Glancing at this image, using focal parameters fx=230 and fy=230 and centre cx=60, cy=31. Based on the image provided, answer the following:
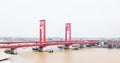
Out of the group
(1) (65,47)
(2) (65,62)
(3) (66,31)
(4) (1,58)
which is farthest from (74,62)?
(3) (66,31)

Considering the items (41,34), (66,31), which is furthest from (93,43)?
(41,34)

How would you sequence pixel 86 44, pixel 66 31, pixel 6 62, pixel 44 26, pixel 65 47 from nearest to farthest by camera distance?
pixel 6 62 < pixel 44 26 < pixel 65 47 < pixel 66 31 < pixel 86 44

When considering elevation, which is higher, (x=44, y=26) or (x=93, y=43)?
(x=44, y=26)

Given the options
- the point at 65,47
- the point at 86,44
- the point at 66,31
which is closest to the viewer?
the point at 65,47

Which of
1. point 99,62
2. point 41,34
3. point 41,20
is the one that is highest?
point 41,20

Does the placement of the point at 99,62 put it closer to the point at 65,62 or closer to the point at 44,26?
the point at 65,62

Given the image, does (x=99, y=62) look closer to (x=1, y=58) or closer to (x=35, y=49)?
(x=1, y=58)

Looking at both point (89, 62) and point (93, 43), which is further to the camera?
point (93, 43)

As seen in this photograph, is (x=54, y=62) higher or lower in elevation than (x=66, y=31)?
lower

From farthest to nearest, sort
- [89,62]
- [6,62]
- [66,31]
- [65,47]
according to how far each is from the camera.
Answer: [66,31] < [65,47] < [89,62] < [6,62]
